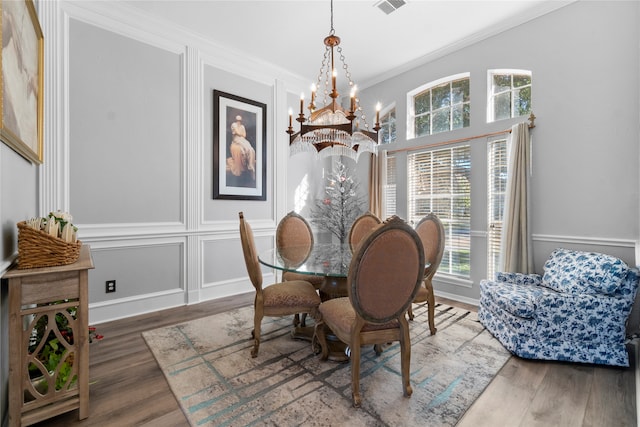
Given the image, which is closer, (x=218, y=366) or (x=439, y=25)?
(x=218, y=366)

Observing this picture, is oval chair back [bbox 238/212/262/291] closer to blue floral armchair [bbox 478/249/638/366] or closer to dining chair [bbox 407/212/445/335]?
dining chair [bbox 407/212/445/335]

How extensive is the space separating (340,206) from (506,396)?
330cm

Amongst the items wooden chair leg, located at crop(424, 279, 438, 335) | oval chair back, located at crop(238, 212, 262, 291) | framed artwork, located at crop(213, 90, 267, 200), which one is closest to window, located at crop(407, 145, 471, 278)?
wooden chair leg, located at crop(424, 279, 438, 335)

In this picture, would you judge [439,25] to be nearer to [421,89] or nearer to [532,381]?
[421,89]

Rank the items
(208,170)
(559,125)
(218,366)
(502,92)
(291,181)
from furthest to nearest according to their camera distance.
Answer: (291,181) → (208,170) → (502,92) → (559,125) → (218,366)

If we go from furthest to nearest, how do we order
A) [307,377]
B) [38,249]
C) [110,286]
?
1. [110,286]
2. [307,377]
3. [38,249]

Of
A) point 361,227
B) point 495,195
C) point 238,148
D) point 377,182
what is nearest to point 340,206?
point 377,182

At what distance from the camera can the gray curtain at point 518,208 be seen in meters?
3.02

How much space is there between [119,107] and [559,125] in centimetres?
456

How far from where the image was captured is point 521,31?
3.19 meters

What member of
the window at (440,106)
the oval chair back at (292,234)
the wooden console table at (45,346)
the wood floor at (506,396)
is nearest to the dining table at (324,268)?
the oval chair back at (292,234)

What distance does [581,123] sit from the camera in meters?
2.78

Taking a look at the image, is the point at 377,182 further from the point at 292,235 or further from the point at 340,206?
the point at 292,235

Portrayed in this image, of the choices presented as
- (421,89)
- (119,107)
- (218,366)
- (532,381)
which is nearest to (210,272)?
(218,366)
